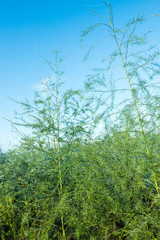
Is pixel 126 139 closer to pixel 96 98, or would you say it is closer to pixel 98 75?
pixel 96 98

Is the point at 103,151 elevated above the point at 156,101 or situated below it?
below

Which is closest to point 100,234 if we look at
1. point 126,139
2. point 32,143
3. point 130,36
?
point 126,139

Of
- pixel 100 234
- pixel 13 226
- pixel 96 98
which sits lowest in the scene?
pixel 100 234

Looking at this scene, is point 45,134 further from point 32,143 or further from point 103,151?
point 103,151

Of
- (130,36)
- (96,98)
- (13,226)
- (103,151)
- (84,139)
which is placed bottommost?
(13,226)

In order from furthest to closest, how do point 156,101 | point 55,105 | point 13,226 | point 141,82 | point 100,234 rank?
1. point 13,226
2. point 55,105
3. point 100,234
4. point 141,82
5. point 156,101

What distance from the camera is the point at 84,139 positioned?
216 centimetres

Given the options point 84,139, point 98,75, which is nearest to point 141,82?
point 98,75

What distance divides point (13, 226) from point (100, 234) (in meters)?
1.30

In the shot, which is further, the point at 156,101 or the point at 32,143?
the point at 32,143

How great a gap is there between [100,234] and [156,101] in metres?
1.57

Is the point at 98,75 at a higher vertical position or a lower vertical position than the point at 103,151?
higher

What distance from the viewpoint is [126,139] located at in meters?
2.17

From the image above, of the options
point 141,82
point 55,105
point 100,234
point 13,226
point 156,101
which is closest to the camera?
point 156,101
